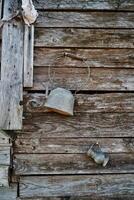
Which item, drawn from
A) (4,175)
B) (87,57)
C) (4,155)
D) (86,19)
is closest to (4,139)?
(4,155)

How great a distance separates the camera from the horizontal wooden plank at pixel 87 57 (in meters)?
2.79

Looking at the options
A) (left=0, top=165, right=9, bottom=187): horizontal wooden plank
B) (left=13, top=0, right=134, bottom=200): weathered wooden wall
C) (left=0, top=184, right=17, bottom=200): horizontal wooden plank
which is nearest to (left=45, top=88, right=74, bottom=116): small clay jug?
(left=13, top=0, right=134, bottom=200): weathered wooden wall

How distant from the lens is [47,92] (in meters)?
2.75

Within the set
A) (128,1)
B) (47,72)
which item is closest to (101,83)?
(47,72)

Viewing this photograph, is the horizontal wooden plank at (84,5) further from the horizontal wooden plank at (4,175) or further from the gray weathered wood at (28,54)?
the horizontal wooden plank at (4,175)

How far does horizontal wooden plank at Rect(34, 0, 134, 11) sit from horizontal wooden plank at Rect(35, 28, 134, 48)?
16cm

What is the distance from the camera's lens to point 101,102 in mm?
2824

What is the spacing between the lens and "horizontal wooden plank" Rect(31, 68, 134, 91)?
9.12 feet

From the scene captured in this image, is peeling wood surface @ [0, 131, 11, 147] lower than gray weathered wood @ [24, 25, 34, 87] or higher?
lower

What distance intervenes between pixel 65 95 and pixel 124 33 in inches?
26.3

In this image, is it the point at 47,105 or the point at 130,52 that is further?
the point at 130,52

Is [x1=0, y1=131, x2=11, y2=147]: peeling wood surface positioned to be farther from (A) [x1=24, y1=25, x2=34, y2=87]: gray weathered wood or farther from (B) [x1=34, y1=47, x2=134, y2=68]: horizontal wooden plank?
(B) [x1=34, y1=47, x2=134, y2=68]: horizontal wooden plank

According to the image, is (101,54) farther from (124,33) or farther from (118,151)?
(118,151)

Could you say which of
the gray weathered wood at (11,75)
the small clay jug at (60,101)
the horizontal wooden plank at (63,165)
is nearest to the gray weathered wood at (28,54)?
the gray weathered wood at (11,75)
